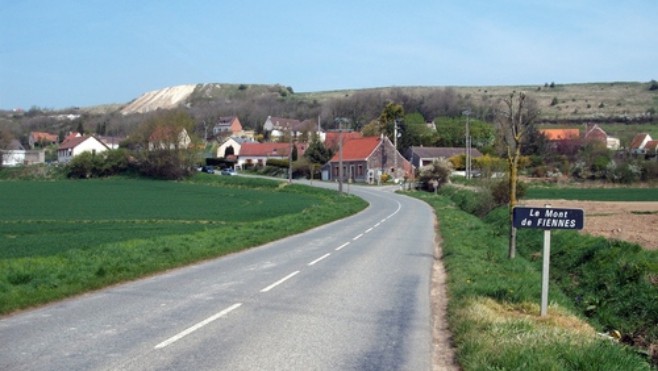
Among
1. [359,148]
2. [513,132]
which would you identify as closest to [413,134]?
[359,148]

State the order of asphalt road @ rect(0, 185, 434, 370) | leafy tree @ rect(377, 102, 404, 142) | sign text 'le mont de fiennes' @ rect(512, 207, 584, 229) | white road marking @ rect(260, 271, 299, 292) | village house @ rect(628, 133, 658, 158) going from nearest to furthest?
asphalt road @ rect(0, 185, 434, 370) → sign text 'le mont de fiennes' @ rect(512, 207, 584, 229) → white road marking @ rect(260, 271, 299, 292) → village house @ rect(628, 133, 658, 158) → leafy tree @ rect(377, 102, 404, 142)

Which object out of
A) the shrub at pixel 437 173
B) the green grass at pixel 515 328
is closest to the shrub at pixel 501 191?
the green grass at pixel 515 328

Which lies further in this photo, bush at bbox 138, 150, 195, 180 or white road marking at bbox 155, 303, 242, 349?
bush at bbox 138, 150, 195, 180

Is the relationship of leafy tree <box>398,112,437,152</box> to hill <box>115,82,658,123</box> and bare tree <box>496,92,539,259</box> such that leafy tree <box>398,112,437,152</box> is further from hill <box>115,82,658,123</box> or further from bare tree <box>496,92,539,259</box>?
bare tree <box>496,92,539,259</box>

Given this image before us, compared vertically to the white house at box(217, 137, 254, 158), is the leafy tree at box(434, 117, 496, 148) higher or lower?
higher

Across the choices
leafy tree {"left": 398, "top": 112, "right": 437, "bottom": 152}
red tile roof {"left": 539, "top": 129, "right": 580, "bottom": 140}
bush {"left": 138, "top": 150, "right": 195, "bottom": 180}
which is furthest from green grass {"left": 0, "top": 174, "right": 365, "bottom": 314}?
red tile roof {"left": 539, "top": 129, "right": 580, "bottom": 140}

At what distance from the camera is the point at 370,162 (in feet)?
321

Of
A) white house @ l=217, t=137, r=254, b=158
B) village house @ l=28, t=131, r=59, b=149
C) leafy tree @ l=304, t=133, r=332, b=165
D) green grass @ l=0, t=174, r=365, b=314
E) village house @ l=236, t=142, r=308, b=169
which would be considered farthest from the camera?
village house @ l=28, t=131, r=59, b=149

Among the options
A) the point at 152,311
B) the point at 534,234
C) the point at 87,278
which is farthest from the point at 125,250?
the point at 534,234

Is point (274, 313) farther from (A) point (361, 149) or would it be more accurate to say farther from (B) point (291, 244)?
(A) point (361, 149)

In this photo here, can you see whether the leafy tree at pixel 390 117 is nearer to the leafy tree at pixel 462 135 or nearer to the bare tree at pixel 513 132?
the leafy tree at pixel 462 135

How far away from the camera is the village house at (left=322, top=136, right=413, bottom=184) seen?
98.1 m

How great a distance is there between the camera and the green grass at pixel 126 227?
588 inches

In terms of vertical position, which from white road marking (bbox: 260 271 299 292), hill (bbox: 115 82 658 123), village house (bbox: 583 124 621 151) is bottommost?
white road marking (bbox: 260 271 299 292)
